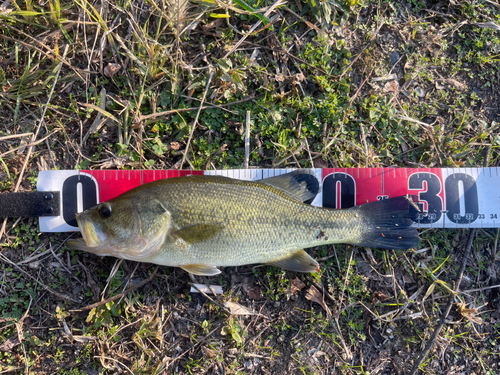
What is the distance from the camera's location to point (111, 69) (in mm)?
3557

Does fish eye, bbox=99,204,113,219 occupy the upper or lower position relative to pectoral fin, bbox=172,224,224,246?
upper

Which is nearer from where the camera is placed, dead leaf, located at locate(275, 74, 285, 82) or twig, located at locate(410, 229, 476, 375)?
twig, located at locate(410, 229, 476, 375)

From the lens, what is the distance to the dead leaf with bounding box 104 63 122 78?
11.7 ft

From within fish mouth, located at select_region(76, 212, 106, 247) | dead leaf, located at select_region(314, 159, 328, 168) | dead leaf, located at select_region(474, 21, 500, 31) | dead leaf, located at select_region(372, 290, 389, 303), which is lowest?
dead leaf, located at select_region(372, 290, 389, 303)

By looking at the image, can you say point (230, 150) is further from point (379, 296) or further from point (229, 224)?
point (379, 296)

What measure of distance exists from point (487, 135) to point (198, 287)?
12.6ft

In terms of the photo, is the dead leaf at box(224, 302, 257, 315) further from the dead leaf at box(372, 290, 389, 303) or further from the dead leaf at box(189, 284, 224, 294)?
the dead leaf at box(372, 290, 389, 303)

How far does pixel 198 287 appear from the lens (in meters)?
3.43

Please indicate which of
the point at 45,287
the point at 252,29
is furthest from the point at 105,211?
the point at 252,29

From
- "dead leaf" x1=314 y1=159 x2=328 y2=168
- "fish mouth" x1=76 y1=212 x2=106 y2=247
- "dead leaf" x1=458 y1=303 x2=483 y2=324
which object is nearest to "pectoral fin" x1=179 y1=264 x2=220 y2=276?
"fish mouth" x1=76 y1=212 x2=106 y2=247

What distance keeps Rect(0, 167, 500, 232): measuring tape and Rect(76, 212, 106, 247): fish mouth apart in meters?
0.63

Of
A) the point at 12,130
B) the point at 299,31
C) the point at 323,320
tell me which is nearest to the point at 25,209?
the point at 12,130

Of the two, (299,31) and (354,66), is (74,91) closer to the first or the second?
(299,31)

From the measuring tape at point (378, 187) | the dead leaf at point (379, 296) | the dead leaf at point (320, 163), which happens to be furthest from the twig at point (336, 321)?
the dead leaf at point (320, 163)
